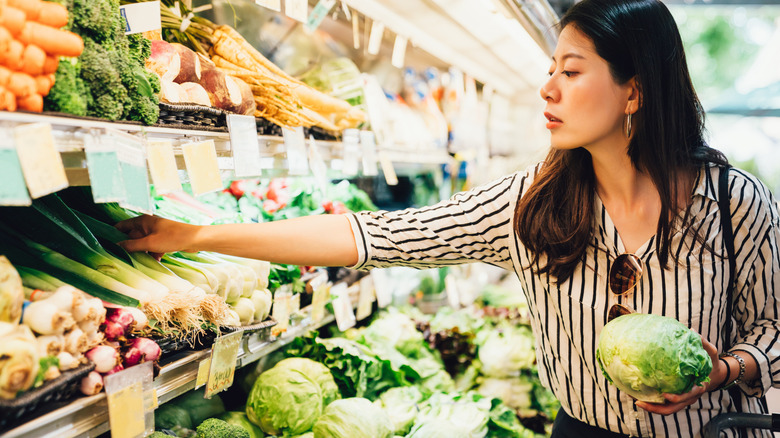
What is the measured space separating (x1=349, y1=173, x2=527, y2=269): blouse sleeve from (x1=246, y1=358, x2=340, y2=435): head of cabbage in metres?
0.57

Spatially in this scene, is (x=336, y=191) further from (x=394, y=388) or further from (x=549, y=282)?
(x=549, y=282)

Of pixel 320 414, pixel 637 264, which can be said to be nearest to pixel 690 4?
pixel 637 264

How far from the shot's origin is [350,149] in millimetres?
2365

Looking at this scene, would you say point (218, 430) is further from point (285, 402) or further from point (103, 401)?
point (103, 401)

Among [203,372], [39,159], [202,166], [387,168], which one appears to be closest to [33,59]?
[39,159]

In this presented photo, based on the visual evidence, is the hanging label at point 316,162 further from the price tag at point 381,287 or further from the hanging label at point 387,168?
the price tag at point 381,287

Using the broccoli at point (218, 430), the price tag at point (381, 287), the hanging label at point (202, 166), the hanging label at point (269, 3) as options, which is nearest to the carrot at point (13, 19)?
the hanging label at point (202, 166)

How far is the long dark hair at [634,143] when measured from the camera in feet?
4.52

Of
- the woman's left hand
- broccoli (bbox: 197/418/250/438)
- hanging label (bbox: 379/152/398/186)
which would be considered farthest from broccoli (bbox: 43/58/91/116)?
hanging label (bbox: 379/152/398/186)

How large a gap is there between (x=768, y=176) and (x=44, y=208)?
29.5 ft

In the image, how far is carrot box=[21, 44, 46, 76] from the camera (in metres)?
0.84

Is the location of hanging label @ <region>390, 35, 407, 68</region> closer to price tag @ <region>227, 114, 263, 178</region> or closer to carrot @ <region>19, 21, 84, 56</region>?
price tag @ <region>227, 114, 263, 178</region>

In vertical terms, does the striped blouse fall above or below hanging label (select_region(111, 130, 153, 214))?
below

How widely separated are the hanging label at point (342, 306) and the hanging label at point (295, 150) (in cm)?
72
